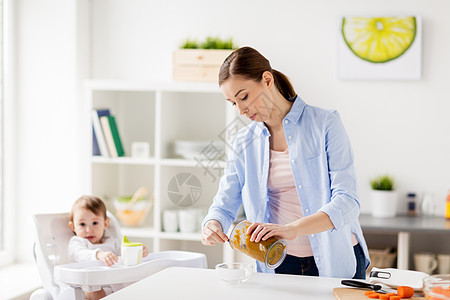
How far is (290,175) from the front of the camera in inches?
83.7

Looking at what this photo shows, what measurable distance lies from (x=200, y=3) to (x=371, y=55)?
108cm

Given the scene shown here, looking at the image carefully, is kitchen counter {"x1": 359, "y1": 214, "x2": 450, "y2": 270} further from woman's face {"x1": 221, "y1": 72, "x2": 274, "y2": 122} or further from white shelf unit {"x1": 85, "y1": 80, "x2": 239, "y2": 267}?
woman's face {"x1": 221, "y1": 72, "x2": 274, "y2": 122}

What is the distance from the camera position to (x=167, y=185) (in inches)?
145

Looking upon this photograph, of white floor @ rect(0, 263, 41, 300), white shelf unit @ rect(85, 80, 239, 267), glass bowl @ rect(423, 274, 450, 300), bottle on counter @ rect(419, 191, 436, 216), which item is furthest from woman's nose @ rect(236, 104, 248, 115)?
bottle on counter @ rect(419, 191, 436, 216)

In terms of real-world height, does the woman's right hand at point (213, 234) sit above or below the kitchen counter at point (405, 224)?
above

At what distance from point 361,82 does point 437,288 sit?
2272mm

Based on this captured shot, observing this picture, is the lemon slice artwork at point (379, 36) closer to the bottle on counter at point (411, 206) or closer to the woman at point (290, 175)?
the bottle on counter at point (411, 206)

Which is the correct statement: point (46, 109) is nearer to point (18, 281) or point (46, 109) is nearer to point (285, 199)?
point (18, 281)

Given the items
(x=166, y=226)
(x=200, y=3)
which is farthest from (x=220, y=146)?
(x=200, y=3)

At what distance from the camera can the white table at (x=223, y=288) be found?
1720 millimetres

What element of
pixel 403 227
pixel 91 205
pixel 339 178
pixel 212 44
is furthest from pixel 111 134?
pixel 339 178

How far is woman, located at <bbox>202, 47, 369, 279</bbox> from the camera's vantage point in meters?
2.00

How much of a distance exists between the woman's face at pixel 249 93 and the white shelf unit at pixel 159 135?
4.52ft

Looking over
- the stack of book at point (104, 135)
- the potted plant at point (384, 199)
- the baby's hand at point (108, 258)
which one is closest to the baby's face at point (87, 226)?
the baby's hand at point (108, 258)
